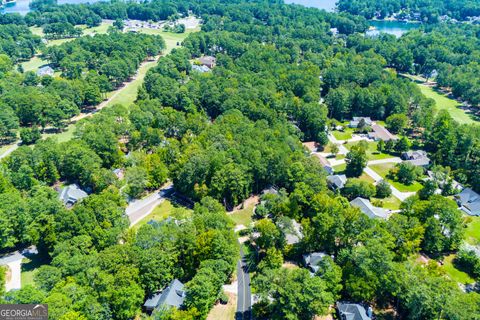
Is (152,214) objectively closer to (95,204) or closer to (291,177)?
(95,204)

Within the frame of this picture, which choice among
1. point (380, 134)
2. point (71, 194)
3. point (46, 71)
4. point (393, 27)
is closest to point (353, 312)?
point (71, 194)

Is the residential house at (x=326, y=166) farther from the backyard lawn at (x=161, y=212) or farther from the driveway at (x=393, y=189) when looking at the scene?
the backyard lawn at (x=161, y=212)

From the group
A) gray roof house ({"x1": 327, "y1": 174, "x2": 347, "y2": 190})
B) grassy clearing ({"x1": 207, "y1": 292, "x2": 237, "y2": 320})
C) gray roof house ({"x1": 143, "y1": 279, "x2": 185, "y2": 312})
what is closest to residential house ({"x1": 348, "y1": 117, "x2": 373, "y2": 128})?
gray roof house ({"x1": 327, "y1": 174, "x2": 347, "y2": 190})

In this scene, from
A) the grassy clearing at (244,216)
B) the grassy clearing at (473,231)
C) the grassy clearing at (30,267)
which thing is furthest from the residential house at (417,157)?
the grassy clearing at (30,267)

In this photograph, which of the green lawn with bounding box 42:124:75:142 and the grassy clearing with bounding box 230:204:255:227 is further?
the green lawn with bounding box 42:124:75:142

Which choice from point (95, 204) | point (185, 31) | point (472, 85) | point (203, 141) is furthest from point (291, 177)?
point (185, 31)

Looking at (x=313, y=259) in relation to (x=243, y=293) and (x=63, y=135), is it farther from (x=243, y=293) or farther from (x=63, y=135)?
(x=63, y=135)

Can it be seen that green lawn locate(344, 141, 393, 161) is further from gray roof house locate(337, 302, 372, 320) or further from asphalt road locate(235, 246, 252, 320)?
gray roof house locate(337, 302, 372, 320)
